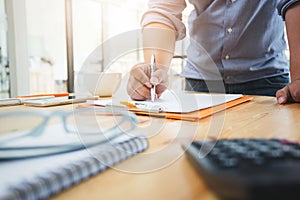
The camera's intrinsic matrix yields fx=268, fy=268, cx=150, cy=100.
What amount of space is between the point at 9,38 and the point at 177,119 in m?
2.00

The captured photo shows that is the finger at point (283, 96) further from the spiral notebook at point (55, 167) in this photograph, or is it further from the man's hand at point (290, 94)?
the spiral notebook at point (55, 167)

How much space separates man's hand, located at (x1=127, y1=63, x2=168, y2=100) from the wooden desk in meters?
0.24

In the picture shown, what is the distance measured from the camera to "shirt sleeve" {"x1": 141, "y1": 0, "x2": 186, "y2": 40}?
38.4 inches

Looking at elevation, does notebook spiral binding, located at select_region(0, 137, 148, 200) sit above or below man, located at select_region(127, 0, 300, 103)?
below

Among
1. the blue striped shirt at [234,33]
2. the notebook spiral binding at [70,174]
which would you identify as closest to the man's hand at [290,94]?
the blue striped shirt at [234,33]

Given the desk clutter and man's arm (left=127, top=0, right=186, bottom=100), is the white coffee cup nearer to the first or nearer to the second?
man's arm (left=127, top=0, right=186, bottom=100)

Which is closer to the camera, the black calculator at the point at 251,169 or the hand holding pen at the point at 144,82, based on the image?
the black calculator at the point at 251,169

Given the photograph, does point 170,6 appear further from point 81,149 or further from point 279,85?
point 81,149

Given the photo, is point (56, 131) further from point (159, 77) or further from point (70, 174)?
point (159, 77)

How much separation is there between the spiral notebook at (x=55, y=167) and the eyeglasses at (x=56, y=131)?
0.02 meters

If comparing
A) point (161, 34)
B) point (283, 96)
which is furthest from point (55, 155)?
point (161, 34)

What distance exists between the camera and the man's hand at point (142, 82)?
74 cm

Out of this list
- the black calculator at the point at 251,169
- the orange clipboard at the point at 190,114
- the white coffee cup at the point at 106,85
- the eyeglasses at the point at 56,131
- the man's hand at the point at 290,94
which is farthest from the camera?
the white coffee cup at the point at 106,85

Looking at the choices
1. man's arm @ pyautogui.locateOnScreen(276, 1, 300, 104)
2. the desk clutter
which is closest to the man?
man's arm @ pyautogui.locateOnScreen(276, 1, 300, 104)
